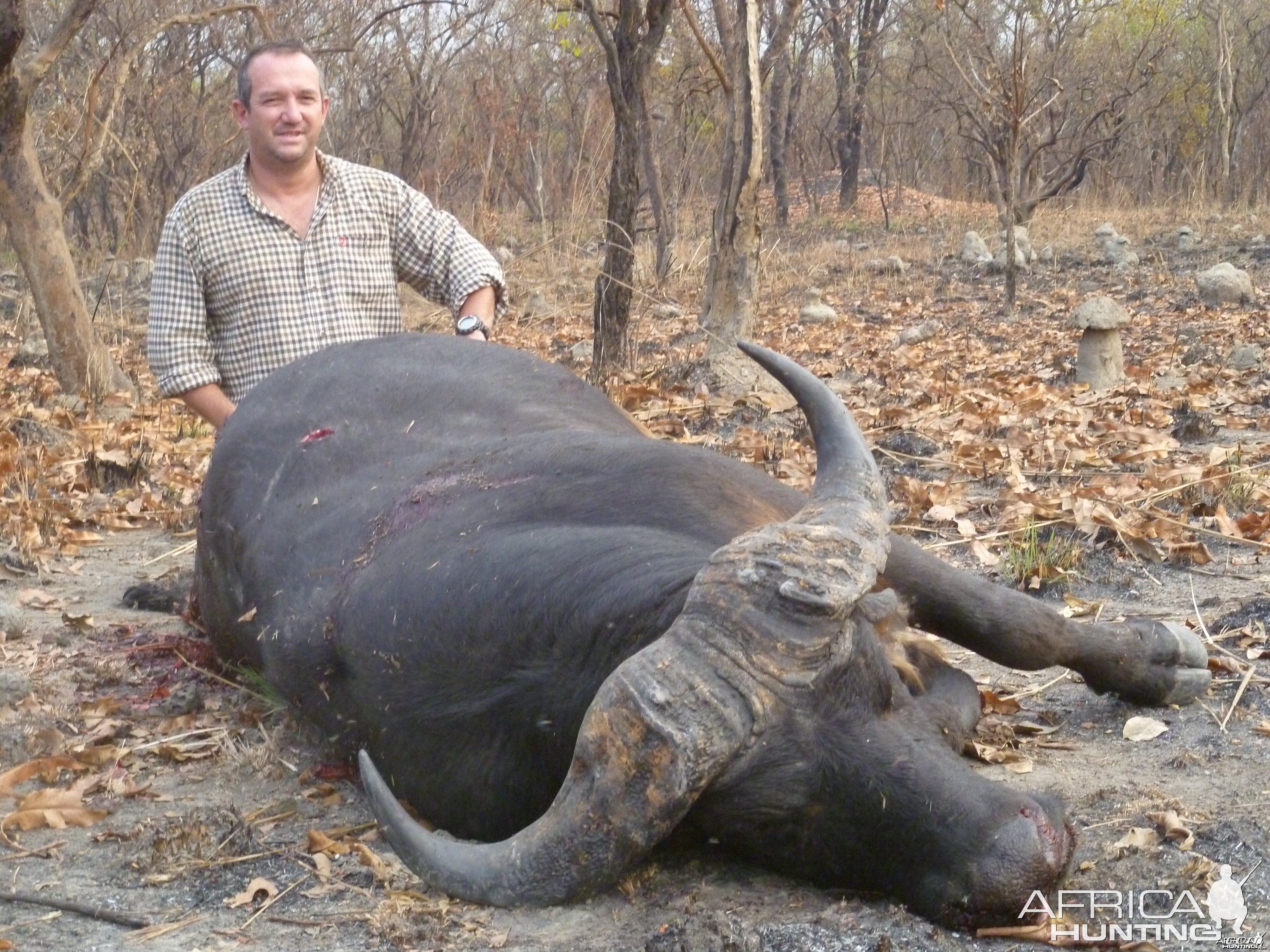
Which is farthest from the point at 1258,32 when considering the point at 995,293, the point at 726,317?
the point at 726,317

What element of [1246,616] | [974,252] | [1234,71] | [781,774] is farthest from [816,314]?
[1234,71]

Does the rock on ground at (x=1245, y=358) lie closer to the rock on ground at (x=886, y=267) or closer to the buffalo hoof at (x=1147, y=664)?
the buffalo hoof at (x=1147, y=664)

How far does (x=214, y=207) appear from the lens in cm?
564

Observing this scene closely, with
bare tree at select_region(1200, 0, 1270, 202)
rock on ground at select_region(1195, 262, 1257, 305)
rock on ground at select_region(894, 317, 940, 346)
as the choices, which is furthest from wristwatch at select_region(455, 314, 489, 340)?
bare tree at select_region(1200, 0, 1270, 202)

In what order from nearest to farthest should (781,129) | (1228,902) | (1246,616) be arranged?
(1228,902) < (1246,616) < (781,129)

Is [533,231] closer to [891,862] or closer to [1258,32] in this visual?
[1258,32]

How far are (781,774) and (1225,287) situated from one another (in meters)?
10.3

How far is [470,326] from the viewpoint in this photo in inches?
222

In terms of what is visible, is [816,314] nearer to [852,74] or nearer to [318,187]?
[318,187]

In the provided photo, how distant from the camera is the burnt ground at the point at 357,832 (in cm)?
273

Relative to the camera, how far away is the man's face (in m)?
5.57

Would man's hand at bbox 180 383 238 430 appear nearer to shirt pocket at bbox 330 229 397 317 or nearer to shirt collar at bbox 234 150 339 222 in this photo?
shirt pocket at bbox 330 229 397 317

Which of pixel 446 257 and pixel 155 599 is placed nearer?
pixel 155 599

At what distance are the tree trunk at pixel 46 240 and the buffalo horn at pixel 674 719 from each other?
21.6 ft
